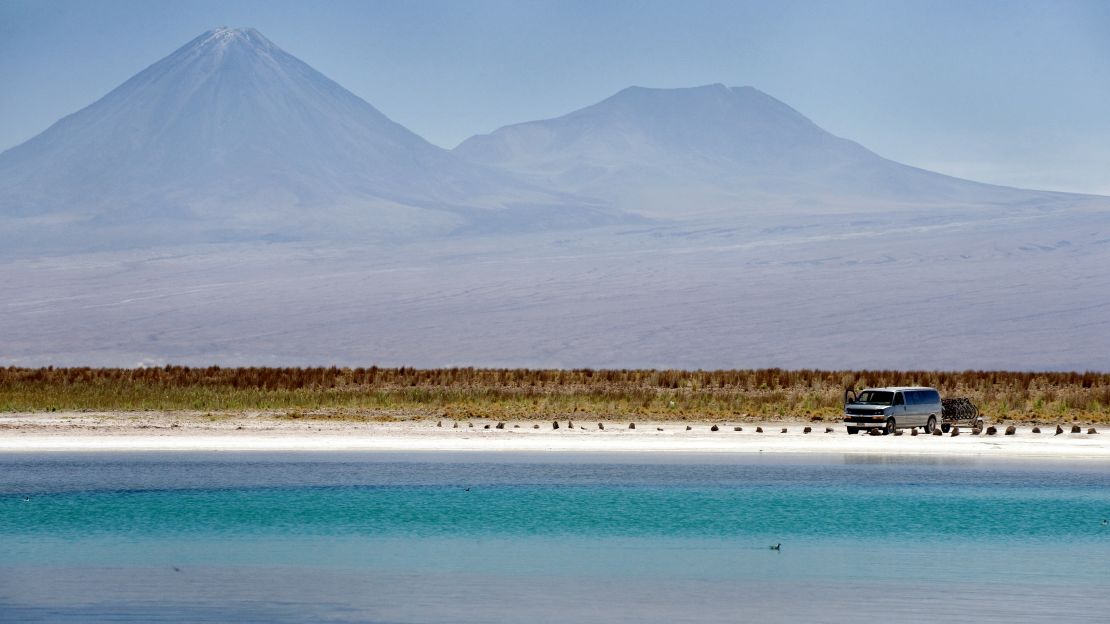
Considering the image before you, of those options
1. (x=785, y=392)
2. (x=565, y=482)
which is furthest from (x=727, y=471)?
(x=785, y=392)

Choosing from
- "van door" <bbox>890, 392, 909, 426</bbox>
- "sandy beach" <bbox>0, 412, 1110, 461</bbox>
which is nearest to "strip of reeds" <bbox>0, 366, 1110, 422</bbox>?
"sandy beach" <bbox>0, 412, 1110, 461</bbox>

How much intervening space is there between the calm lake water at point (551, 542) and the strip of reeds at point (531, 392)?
18665 millimetres

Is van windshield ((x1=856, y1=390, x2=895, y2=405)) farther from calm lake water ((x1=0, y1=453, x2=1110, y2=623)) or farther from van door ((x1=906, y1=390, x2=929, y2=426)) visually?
calm lake water ((x1=0, y1=453, x2=1110, y2=623))

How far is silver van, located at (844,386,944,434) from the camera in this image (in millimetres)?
47500

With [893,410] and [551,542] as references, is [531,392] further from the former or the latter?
[551,542]

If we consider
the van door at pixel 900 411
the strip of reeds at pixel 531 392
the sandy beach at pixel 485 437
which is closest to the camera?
the sandy beach at pixel 485 437

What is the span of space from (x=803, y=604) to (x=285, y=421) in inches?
1367

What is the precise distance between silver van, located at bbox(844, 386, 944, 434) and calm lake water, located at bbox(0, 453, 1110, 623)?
9066 mm

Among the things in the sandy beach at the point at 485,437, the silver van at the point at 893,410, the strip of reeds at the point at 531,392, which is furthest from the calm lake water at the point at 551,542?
the strip of reeds at the point at 531,392

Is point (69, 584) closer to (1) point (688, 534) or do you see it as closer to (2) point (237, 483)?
(1) point (688, 534)

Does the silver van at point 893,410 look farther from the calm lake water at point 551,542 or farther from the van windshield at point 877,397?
the calm lake water at point 551,542

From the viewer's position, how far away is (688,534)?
25641mm

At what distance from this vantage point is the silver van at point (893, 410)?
156 feet

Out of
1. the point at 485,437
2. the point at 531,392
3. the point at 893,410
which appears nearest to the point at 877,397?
the point at 893,410
